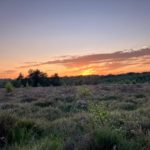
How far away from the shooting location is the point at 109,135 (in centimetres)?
743

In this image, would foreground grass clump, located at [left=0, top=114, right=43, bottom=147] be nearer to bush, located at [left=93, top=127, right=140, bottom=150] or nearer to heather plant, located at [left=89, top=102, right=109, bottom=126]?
heather plant, located at [left=89, top=102, right=109, bottom=126]

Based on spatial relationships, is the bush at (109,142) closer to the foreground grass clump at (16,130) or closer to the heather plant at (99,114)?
the heather plant at (99,114)

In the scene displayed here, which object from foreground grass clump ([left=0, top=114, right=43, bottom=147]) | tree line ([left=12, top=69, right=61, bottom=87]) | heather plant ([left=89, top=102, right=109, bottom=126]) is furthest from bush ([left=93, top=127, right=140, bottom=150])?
tree line ([left=12, top=69, right=61, bottom=87])

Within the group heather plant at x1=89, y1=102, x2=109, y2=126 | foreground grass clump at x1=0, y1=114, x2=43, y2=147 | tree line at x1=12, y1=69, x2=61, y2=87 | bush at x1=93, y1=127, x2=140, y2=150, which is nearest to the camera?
bush at x1=93, y1=127, x2=140, y2=150

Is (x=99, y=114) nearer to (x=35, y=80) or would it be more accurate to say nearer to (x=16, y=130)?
(x=16, y=130)

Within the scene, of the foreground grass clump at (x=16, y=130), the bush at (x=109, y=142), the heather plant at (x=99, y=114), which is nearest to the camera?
the bush at (x=109, y=142)

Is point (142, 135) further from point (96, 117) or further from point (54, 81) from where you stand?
point (54, 81)

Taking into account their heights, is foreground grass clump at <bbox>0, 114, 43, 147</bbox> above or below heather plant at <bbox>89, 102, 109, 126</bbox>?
below

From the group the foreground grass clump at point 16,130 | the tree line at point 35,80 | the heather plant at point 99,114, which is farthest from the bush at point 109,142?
the tree line at point 35,80

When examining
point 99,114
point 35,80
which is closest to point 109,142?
point 99,114

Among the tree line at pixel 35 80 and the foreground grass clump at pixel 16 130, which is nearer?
the foreground grass clump at pixel 16 130

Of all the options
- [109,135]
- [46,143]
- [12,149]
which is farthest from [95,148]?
[12,149]

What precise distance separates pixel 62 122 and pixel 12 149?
3973 millimetres

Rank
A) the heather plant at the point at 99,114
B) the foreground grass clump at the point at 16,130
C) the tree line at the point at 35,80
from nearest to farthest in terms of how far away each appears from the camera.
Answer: the heather plant at the point at 99,114 → the foreground grass clump at the point at 16,130 → the tree line at the point at 35,80
